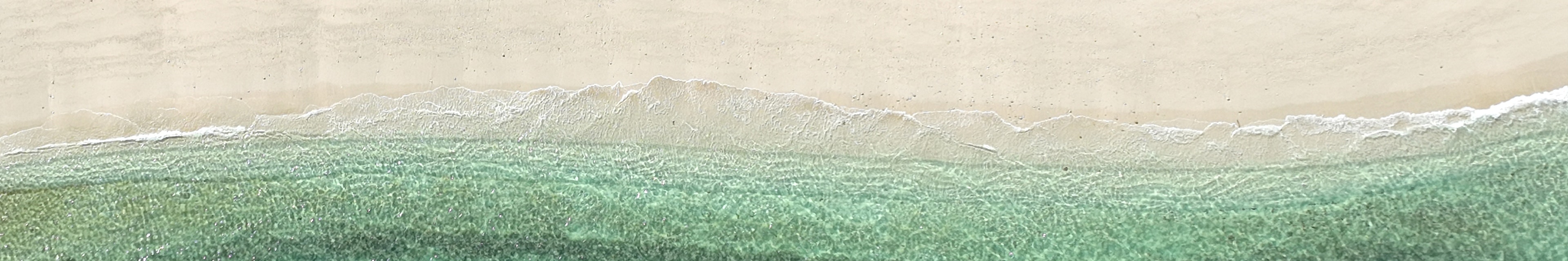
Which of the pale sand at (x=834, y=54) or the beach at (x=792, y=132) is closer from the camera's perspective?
the beach at (x=792, y=132)

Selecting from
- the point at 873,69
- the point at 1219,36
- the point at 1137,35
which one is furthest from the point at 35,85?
the point at 1219,36

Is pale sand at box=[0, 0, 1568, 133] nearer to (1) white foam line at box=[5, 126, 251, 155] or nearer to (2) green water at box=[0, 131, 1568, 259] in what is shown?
(1) white foam line at box=[5, 126, 251, 155]

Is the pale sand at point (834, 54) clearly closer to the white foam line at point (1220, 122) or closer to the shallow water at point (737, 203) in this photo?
the white foam line at point (1220, 122)

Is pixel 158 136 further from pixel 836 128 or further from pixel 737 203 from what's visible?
pixel 836 128

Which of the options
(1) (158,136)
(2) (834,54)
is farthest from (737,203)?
(1) (158,136)

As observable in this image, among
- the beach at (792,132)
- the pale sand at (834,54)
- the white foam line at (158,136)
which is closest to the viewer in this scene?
the beach at (792,132)

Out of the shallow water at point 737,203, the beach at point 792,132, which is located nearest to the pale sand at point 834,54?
the beach at point 792,132
